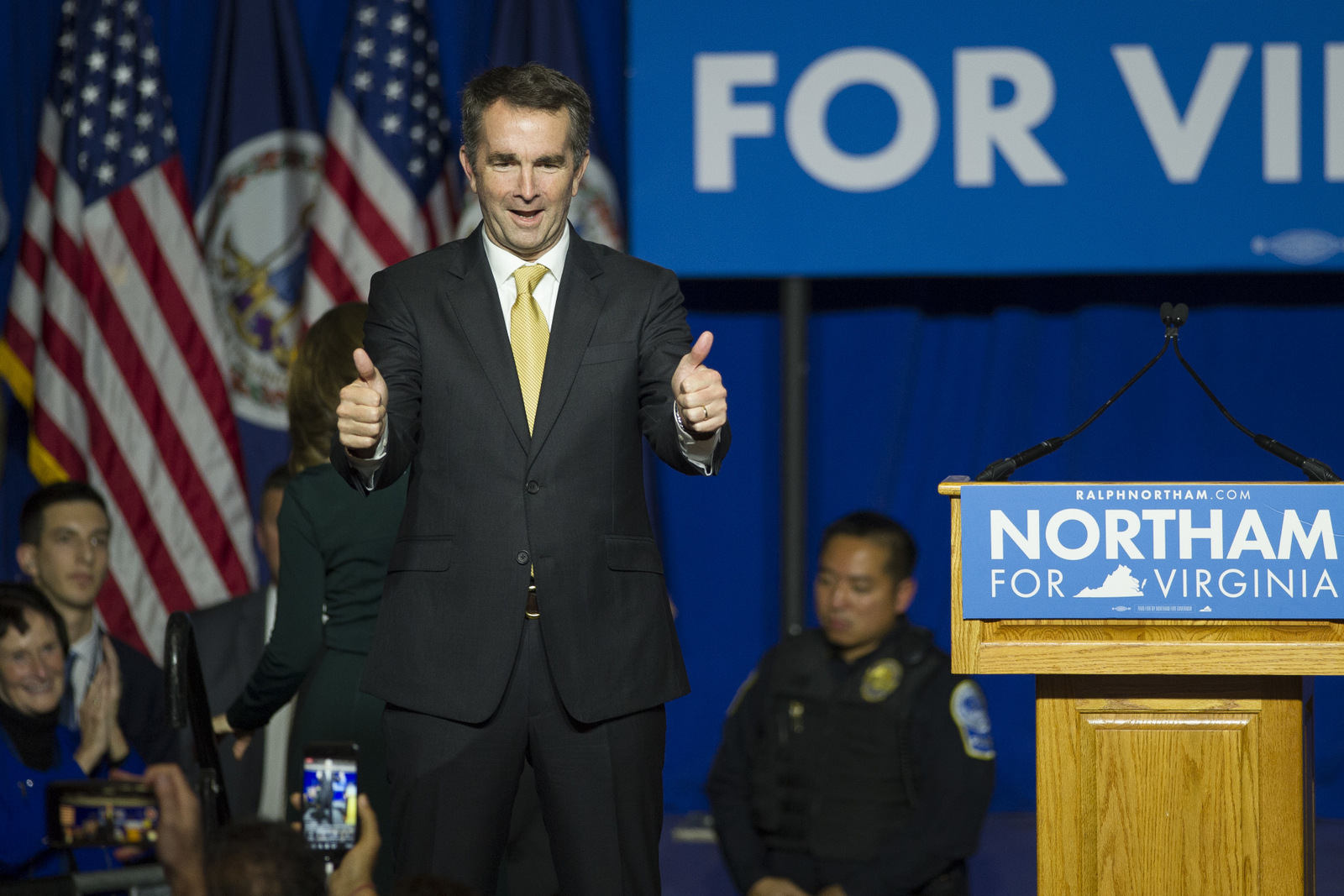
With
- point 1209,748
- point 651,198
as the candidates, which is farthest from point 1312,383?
point 1209,748

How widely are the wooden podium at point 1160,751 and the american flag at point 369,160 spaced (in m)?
3.10

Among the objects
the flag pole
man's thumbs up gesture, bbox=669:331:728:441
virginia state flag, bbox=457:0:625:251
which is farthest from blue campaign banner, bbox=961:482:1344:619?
virginia state flag, bbox=457:0:625:251

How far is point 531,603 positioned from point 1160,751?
775 millimetres

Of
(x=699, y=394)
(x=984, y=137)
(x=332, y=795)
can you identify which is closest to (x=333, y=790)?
(x=332, y=795)

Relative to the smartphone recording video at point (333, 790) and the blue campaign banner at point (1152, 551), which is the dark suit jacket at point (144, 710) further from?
the blue campaign banner at point (1152, 551)

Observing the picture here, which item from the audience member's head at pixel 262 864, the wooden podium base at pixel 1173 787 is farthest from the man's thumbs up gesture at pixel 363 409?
the wooden podium base at pixel 1173 787

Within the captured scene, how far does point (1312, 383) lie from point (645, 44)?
2266 millimetres

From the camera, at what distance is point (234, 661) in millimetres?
3846

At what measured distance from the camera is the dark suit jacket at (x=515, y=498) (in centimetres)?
164

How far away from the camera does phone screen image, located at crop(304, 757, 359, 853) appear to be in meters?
1.93

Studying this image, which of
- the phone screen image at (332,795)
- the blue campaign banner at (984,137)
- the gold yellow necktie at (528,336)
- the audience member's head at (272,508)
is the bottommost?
the phone screen image at (332,795)

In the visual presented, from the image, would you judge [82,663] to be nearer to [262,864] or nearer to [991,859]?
[262,864]

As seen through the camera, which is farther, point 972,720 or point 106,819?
point 972,720

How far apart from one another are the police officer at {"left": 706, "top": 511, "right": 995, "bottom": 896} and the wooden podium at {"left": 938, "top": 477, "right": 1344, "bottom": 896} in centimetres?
122
